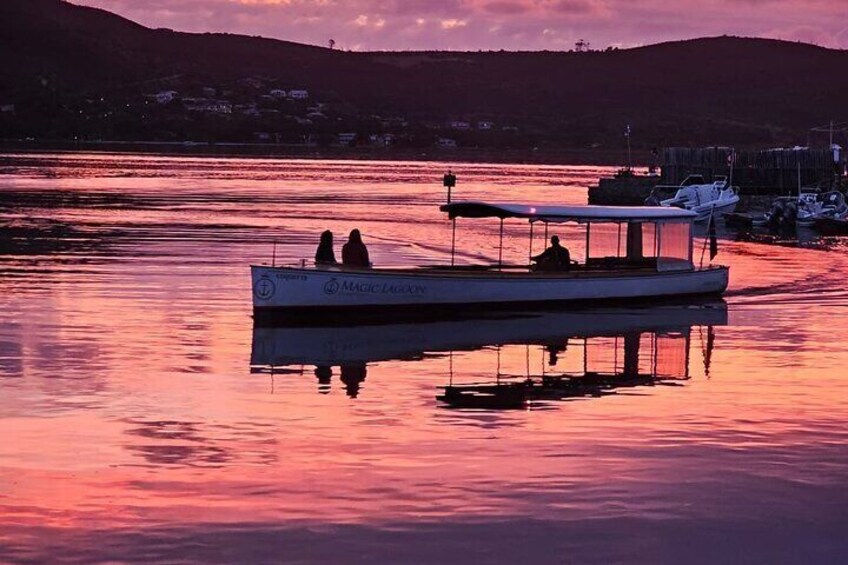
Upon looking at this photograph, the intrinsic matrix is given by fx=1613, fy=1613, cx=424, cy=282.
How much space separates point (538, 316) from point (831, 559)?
80.3 ft

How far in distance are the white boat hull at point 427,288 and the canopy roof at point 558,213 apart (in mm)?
2004

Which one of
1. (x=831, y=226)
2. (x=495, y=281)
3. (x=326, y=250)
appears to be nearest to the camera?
(x=326, y=250)

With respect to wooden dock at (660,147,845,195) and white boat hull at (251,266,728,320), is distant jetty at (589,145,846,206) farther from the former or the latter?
white boat hull at (251,266,728,320)

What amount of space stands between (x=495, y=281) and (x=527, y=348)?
6.25m

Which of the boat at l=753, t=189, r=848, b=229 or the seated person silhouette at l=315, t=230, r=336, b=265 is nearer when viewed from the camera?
the seated person silhouette at l=315, t=230, r=336, b=265

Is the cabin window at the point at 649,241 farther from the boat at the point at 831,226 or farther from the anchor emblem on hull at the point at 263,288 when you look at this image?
the boat at the point at 831,226

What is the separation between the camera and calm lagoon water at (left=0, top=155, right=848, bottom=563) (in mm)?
17906

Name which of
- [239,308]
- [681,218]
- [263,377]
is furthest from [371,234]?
[263,377]

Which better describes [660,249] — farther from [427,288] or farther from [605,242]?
[605,242]

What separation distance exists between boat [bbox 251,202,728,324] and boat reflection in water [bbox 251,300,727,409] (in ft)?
2.18

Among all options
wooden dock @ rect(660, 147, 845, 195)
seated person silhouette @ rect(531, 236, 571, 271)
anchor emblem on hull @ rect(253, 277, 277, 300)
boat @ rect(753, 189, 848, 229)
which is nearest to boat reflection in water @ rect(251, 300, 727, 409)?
anchor emblem on hull @ rect(253, 277, 277, 300)

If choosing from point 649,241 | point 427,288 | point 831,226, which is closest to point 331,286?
point 427,288

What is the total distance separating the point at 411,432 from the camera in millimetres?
24016

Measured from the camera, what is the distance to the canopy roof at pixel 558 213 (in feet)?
144
